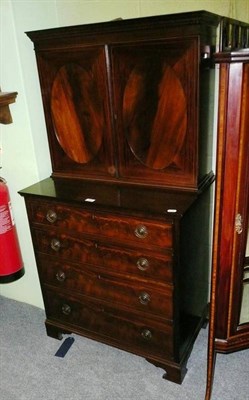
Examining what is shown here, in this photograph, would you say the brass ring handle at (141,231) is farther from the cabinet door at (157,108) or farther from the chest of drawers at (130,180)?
the cabinet door at (157,108)

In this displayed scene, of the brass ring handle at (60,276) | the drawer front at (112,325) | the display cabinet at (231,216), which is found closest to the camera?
the display cabinet at (231,216)

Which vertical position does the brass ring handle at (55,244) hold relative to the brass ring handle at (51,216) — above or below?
below

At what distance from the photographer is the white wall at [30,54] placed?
171cm

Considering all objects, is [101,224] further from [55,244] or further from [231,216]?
[231,216]

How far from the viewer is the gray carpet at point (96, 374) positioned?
174 cm

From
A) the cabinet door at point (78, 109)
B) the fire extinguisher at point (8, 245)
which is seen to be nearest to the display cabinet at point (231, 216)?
the cabinet door at point (78, 109)

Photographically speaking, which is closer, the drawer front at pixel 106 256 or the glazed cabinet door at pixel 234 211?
the glazed cabinet door at pixel 234 211

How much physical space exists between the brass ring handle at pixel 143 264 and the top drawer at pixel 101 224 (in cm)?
9

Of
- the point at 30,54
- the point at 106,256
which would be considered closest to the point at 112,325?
the point at 106,256

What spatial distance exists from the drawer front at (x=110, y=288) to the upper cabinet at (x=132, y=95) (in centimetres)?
51

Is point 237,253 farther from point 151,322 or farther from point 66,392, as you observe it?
point 66,392

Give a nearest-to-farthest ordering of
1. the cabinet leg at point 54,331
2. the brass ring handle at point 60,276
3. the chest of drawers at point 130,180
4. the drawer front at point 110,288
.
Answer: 1. the chest of drawers at point 130,180
2. the drawer front at point 110,288
3. the brass ring handle at point 60,276
4. the cabinet leg at point 54,331

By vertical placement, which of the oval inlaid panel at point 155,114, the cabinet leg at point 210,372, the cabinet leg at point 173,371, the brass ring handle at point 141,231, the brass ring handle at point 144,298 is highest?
the oval inlaid panel at point 155,114

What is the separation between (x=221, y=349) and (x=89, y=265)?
2.45 ft
